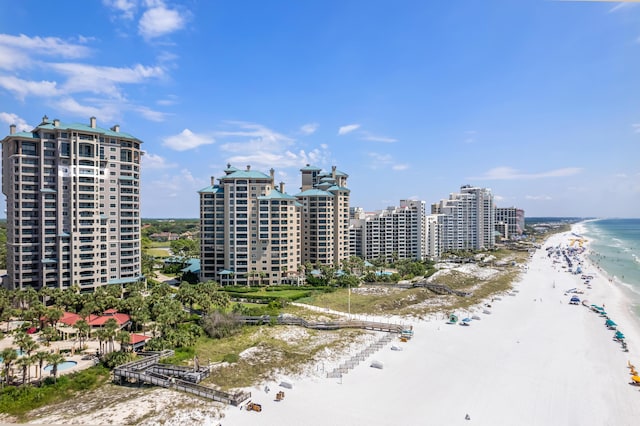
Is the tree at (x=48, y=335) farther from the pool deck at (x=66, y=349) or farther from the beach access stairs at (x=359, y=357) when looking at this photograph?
the beach access stairs at (x=359, y=357)

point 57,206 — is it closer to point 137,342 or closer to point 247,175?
point 247,175

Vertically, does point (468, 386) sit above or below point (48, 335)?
below

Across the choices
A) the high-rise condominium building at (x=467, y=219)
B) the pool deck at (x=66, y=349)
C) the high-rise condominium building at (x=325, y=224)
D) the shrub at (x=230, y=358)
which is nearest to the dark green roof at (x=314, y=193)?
the high-rise condominium building at (x=325, y=224)

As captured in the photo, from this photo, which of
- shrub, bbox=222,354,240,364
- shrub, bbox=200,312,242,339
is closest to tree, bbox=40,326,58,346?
shrub, bbox=200,312,242,339

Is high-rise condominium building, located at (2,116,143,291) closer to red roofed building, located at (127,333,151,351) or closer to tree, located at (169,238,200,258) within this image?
red roofed building, located at (127,333,151,351)

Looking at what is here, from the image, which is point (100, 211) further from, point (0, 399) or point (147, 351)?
point (0, 399)

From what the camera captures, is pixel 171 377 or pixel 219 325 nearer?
pixel 171 377

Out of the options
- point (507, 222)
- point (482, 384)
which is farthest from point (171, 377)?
point (507, 222)
